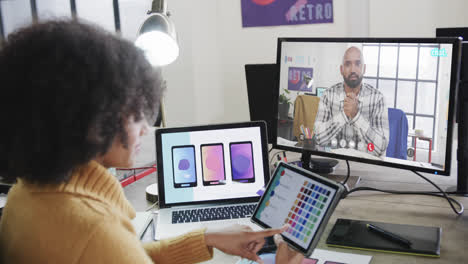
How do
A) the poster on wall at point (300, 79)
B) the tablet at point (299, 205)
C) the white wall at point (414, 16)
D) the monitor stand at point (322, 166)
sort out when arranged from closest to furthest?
1. the tablet at point (299, 205)
2. the poster on wall at point (300, 79)
3. the monitor stand at point (322, 166)
4. the white wall at point (414, 16)

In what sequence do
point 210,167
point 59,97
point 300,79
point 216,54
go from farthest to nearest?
point 216,54
point 300,79
point 210,167
point 59,97

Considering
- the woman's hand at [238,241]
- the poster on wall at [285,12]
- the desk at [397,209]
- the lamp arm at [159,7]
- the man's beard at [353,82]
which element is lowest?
the desk at [397,209]

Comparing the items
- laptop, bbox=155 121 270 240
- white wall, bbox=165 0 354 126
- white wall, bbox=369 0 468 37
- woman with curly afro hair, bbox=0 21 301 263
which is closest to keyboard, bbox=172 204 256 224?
laptop, bbox=155 121 270 240

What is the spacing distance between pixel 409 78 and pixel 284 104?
0.43 metres

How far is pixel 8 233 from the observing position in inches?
31.6

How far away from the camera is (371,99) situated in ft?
4.54

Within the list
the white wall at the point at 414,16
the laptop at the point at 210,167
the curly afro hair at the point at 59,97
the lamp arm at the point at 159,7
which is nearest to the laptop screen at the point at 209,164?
the laptop at the point at 210,167

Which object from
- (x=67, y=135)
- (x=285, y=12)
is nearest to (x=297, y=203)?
(x=67, y=135)

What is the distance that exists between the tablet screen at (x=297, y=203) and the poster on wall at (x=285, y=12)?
2.48 m

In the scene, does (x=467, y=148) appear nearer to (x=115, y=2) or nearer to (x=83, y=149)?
(x=83, y=149)

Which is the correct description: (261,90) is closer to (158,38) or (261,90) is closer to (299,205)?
(158,38)

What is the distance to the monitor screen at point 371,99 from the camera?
126cm

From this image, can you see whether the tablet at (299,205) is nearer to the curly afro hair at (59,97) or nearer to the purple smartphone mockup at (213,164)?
the purple smartphone mockup at (213,164)

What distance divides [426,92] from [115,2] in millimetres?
2897
